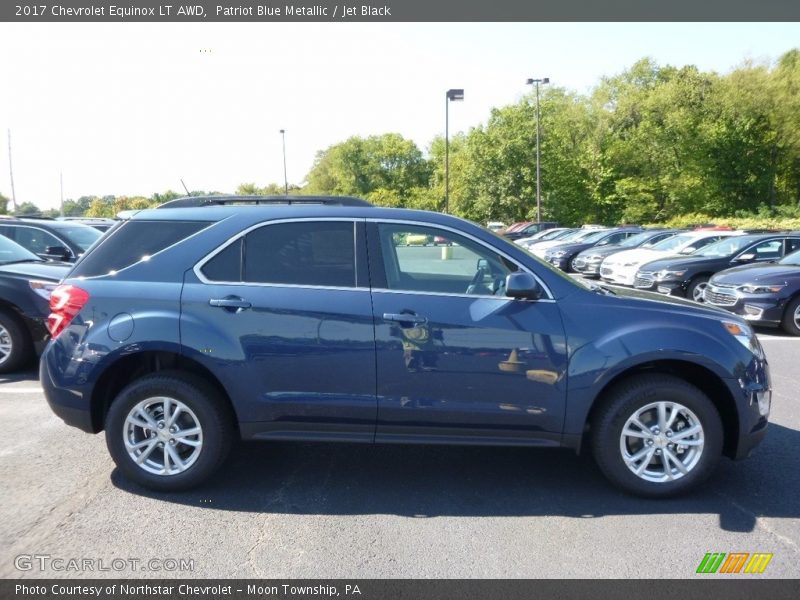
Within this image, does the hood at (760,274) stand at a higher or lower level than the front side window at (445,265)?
lower

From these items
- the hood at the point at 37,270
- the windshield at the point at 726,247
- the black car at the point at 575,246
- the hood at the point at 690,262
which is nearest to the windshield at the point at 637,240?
the black car at the point at 575,246

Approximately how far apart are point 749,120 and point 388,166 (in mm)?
41915

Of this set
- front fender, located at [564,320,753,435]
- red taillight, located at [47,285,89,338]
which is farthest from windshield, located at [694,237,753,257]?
red taillight, located at [47,285,89,338]

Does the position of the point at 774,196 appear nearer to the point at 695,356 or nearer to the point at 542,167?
the point at 542,167

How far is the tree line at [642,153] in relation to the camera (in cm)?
4553

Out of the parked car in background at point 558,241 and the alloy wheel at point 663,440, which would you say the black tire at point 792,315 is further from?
the parked car in background at point 558,241

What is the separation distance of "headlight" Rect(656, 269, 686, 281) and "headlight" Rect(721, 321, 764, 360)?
31.1 feet

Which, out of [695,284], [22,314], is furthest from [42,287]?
[695,284]

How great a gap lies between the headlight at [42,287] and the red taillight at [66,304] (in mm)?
3244

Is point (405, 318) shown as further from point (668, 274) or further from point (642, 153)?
point (642, 153)

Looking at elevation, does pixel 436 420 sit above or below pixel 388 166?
below

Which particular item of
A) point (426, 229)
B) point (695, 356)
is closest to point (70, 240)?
point (426, 229)
